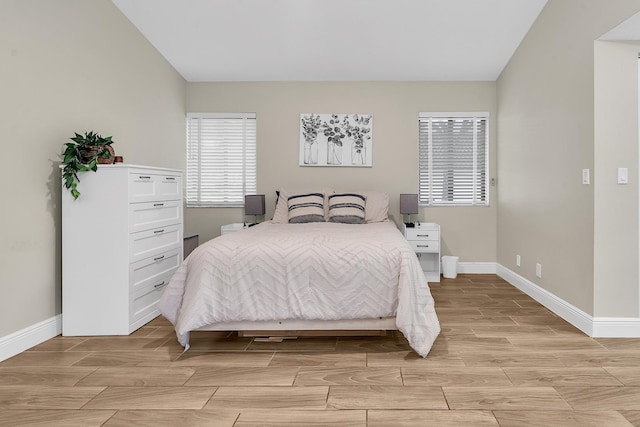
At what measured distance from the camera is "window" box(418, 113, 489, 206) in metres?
5.12

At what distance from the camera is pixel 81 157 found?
2.73 m

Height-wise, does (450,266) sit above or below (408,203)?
below

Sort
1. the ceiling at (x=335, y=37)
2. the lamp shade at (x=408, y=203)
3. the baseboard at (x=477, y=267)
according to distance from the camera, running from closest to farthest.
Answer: the ceiling at (x=335, y=37)
the lamp shade at (x=408, y=203)
the baseboard at (x=477, y=267)

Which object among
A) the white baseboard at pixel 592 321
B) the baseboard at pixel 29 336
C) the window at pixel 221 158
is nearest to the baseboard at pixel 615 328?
the white baseboard at pixel 592 321

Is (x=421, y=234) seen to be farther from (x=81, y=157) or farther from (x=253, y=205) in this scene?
(x=81, y=157)

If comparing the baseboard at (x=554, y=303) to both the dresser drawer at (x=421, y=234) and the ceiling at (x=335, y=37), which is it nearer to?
the dresser drawer at (x=421, y=234)

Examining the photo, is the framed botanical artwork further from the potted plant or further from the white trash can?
the potted plant

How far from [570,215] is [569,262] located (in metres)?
0.37

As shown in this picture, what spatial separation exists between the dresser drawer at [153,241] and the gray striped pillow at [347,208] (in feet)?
5.52

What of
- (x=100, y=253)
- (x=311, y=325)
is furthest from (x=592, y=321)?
(x=100, y=253)

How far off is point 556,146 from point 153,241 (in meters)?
3.42

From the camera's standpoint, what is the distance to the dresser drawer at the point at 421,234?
4.64 m

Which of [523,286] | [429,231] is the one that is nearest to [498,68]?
→ [429,231]

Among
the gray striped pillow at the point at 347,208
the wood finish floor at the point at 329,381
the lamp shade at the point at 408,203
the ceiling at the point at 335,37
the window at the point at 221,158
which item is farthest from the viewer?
the window at the point at 221,158
